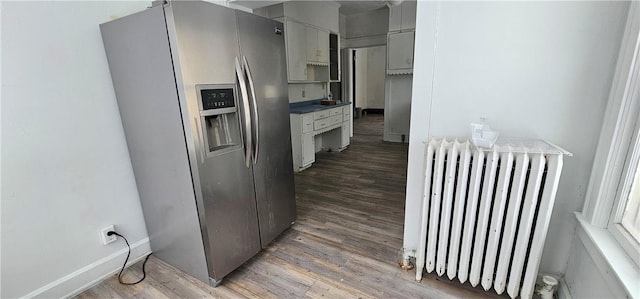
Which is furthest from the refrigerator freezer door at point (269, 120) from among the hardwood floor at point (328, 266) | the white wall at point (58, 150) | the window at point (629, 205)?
the window at point (629, 205)

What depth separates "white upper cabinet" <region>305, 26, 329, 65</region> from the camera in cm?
429

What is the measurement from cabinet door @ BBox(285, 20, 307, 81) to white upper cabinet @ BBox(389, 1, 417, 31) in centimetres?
179

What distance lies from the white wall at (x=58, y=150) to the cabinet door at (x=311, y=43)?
2652 mm

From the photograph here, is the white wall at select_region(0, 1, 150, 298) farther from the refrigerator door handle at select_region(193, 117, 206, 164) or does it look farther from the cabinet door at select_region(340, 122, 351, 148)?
the cabinet door at select_region(340, 122, 351, 148)

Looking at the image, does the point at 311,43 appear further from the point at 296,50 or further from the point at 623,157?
the point at 623,157

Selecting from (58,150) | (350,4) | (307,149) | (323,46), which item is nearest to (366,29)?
(350,4)

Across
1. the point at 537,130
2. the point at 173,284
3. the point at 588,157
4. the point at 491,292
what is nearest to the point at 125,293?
the point at 173,284

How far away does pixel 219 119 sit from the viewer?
5.29 feet

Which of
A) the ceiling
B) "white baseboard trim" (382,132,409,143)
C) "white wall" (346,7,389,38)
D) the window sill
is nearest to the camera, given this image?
the window sill

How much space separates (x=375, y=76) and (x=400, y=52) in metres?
5.00

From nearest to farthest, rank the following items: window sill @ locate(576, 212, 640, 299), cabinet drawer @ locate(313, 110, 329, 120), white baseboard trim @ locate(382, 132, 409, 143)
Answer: window sill @ locate(576, 212, 640, 299) < cabinet drawer @ locate(313, 110, 329, 120) < white baseboard trim @ locate(382, 132, 409, 143)

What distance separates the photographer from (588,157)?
136cm

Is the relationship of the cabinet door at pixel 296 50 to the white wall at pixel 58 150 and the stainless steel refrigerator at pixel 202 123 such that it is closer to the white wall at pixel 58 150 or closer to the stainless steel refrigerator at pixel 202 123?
the stainless steel refrigerator at pixel 202 123

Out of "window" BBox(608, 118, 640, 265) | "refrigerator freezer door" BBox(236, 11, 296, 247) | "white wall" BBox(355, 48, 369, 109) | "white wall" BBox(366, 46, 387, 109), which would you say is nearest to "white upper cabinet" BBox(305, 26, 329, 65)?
"refrigerator freezer door" BBox(236, 11, 296, 247)
